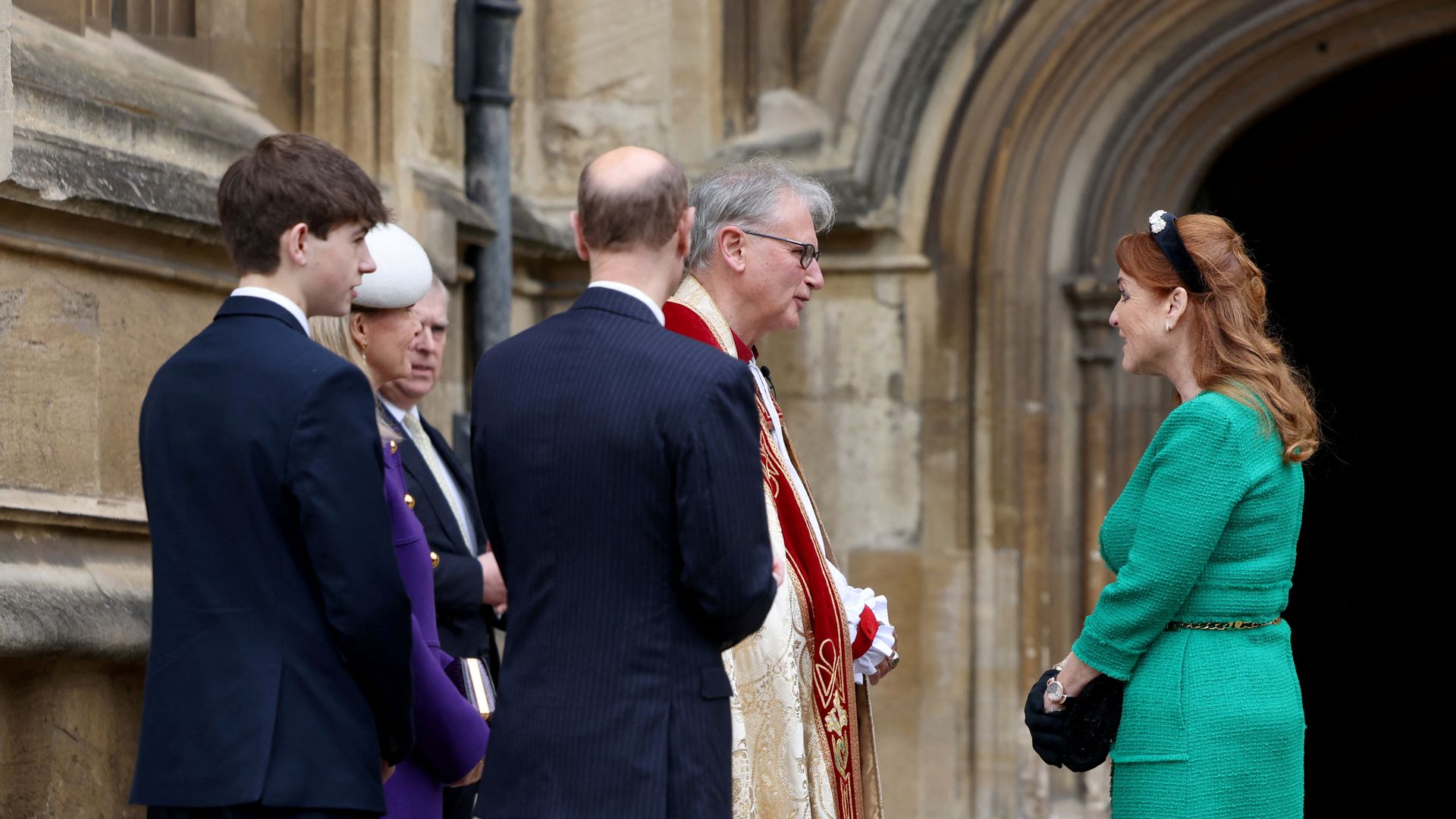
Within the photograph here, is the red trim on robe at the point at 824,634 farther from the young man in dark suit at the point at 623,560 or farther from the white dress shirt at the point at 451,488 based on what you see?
the white dress shirt at the point at 451,488

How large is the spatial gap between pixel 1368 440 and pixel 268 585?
8.21 m

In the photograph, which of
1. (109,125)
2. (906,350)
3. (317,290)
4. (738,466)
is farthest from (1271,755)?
(906,350)

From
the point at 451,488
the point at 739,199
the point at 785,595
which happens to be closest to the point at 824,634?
the point at 785,595

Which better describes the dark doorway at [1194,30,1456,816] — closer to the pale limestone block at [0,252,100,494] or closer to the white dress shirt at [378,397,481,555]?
the white dress shirt at [378,397,481,555]

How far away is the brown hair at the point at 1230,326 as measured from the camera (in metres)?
3.19

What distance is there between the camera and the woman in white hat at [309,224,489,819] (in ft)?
9.71

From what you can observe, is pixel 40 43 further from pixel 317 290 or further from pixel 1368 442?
pixel 1368 442

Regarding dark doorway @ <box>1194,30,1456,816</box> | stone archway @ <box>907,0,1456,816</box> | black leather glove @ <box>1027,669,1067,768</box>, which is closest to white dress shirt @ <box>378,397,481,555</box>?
black leather glove @ <box>1027,669,1067,768</box>

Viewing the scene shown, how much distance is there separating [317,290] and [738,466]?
664 mm

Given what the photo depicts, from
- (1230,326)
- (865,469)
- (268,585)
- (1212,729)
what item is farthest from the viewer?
(865,469)

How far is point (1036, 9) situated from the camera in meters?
6.40

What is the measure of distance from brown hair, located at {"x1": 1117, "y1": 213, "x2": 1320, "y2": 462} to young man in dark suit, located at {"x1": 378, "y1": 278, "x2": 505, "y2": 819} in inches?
59.1

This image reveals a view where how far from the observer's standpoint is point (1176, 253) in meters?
3.29

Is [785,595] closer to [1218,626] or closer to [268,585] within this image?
[1218,626]
